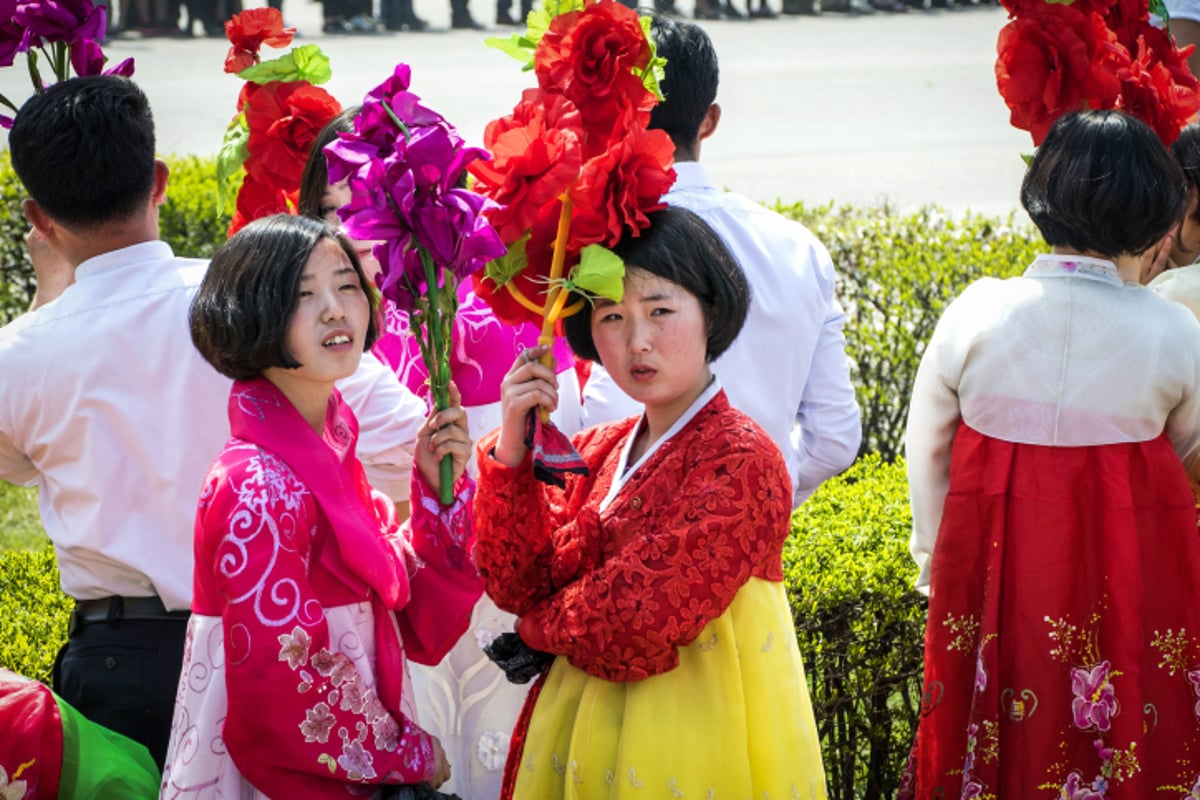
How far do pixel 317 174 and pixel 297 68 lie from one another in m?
0.45

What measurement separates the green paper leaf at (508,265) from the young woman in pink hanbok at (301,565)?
268mm

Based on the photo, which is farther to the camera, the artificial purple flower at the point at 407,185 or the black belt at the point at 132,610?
the black belt at the point at 132,610

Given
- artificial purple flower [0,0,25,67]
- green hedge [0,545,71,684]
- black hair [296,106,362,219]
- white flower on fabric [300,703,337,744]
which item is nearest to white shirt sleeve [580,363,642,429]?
black hair [296,106,362,219]

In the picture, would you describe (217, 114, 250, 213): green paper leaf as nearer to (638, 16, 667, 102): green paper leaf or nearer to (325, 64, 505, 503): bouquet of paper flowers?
(325, 64, 505, 503): bouquet of paper flowers

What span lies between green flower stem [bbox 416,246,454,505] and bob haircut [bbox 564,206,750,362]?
270 mm

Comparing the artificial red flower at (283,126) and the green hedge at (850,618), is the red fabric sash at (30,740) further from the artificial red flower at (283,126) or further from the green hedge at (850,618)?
the artificial red flower at (283,126)

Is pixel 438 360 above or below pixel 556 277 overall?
below

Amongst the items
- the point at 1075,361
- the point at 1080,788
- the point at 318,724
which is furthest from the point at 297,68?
the point at 1080,788

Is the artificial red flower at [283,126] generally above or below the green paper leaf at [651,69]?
below

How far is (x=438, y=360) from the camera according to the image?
9.05ft

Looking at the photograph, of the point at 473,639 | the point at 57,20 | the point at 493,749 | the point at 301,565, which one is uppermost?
the point at 57,20

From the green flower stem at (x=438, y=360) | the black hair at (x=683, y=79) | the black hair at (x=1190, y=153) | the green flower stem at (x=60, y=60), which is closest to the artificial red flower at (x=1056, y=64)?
the black hair at (x=1190, y=153)

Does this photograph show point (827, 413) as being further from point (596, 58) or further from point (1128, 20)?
point (596, 58)

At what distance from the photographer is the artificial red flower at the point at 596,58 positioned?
8.73ft
